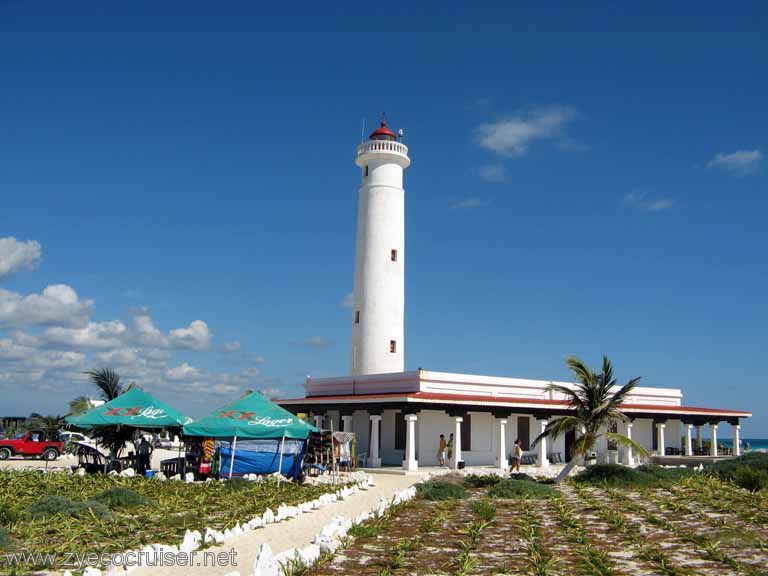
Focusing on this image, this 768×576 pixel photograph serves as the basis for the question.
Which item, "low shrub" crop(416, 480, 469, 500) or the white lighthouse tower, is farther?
the white lighthouse tower

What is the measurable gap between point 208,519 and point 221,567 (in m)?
3.63

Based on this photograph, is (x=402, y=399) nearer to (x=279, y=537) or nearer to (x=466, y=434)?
(x=466, y=434)

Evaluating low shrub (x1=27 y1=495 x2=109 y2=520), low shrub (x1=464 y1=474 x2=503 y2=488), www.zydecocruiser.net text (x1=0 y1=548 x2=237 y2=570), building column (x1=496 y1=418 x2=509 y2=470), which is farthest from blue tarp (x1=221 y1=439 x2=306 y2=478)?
www.zydecocruiser.net text (x1=0 y1=548 x2=237 y2=570)

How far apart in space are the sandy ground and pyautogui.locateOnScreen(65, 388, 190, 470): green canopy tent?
21.6ft

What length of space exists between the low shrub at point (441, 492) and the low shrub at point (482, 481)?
2364 millimetres

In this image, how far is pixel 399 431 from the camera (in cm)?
3009

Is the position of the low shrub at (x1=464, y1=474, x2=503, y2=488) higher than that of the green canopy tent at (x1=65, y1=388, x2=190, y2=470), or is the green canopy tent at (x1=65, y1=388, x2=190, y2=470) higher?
the green canopy tent at (x1=65, y1=388, x2=190, y2=470)

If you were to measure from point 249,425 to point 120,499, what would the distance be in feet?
20.8

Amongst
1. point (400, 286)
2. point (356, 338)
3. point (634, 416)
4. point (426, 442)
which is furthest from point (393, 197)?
point (634, 416)

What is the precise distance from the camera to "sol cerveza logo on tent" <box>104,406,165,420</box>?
21.9m

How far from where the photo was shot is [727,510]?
14250 mm

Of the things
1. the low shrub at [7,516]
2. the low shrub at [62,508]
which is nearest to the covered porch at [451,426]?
the low shrub at [62,508]

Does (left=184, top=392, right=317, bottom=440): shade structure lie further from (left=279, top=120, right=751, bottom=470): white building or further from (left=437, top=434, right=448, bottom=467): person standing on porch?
(left=437, top=434, right=448, bottom=467): person standing on porch

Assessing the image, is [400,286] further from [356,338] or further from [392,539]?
[392,539]
